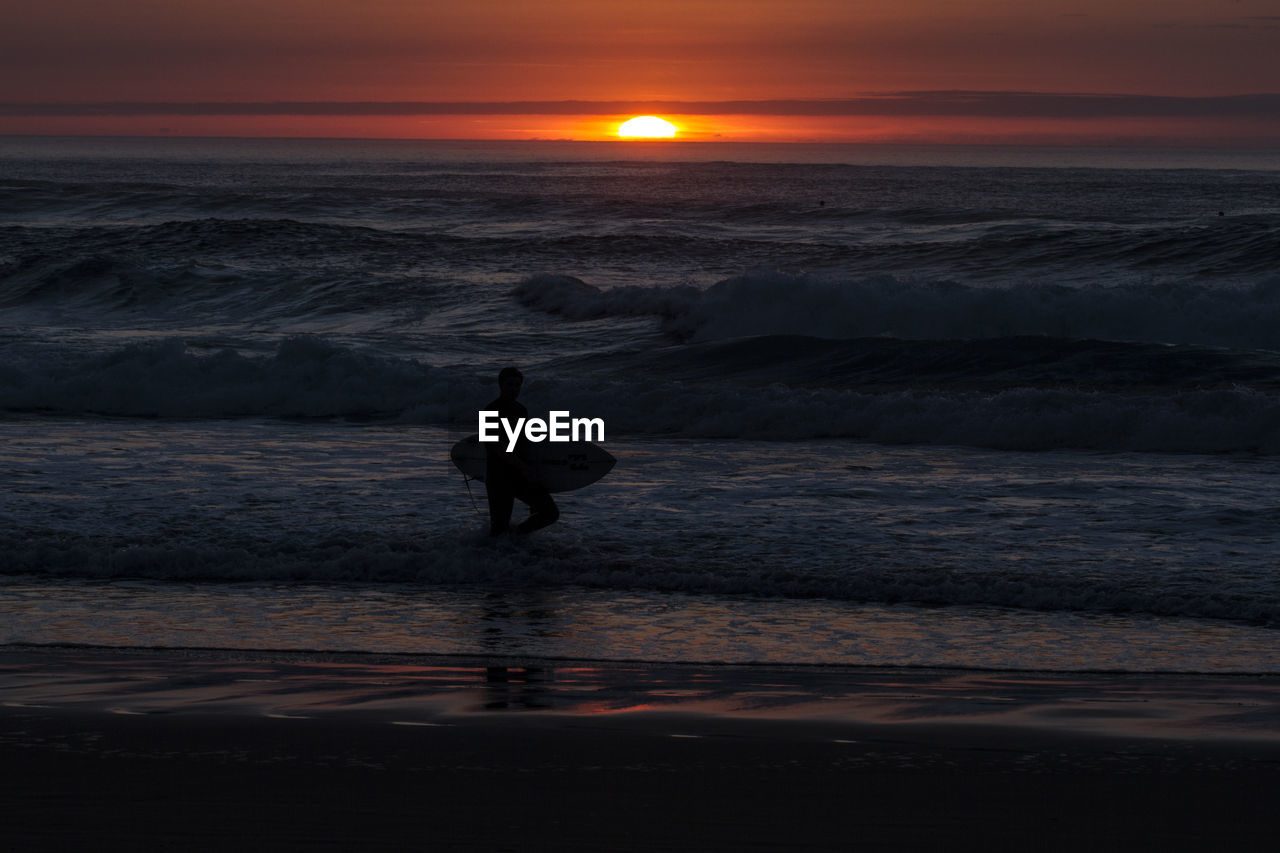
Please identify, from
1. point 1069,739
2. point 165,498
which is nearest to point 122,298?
point 165,498

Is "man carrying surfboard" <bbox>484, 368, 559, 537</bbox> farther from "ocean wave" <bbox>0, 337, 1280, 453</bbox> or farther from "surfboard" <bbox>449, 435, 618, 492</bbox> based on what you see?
"ocean wave" <bbox>0, 337, 1280, 453</bbox>

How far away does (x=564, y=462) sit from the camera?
9.90 m

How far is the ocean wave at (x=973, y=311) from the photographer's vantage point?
870 inches

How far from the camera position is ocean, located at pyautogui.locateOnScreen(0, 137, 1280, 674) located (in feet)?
25.3

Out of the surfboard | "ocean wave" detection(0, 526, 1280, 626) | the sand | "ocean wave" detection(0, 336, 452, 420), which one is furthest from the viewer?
"ocean wave" detection(0, 336, 452, 420)

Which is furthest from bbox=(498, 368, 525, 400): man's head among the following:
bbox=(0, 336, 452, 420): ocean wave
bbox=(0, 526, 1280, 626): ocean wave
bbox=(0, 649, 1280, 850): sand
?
bbox=(0, 336, 452, 420): ocean wave

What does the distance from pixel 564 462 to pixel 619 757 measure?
4.79m

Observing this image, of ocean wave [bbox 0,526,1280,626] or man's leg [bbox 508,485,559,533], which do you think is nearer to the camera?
ocean wave [bbox 0,526,1280,626]

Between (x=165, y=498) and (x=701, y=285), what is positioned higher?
(x=701, y=285)

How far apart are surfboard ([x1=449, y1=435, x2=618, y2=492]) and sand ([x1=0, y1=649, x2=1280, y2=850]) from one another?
128 inches

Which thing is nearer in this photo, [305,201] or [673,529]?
[673,529]

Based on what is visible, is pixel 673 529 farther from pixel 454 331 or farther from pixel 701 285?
pixel 701 285

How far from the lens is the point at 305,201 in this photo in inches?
2029

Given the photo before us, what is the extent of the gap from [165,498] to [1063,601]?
699 centimetres
